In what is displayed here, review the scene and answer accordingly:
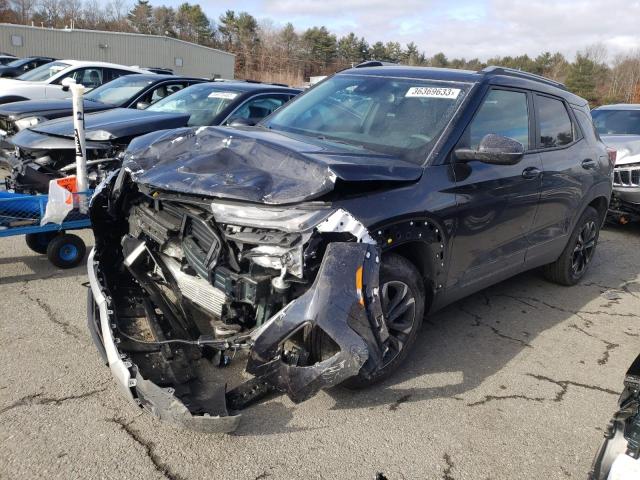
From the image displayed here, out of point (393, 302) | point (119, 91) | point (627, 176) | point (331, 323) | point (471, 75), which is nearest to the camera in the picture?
point (331, 323)

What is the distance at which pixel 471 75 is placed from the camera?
3934mm

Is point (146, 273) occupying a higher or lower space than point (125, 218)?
lower

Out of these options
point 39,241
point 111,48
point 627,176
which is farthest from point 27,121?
point 111,48

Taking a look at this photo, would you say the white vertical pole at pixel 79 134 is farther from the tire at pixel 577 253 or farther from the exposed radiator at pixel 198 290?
the tire at pixel 577 253

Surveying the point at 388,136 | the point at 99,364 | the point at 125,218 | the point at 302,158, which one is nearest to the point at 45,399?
the point at 99,364

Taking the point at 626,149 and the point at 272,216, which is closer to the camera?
the point at 272,216

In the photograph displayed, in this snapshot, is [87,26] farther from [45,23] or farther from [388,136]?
[388,136]

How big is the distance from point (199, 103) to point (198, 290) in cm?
472

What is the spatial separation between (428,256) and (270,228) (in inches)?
44.6

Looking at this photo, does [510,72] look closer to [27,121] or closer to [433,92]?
[433,92]

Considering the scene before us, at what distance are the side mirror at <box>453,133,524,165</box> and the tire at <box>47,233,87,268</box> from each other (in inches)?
135

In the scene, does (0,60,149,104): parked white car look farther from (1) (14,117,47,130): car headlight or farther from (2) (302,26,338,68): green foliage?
(2) (302,26,338,68): green foliage

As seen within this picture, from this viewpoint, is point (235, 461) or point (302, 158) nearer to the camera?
point (235, 461)

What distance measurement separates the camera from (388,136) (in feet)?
12.0
